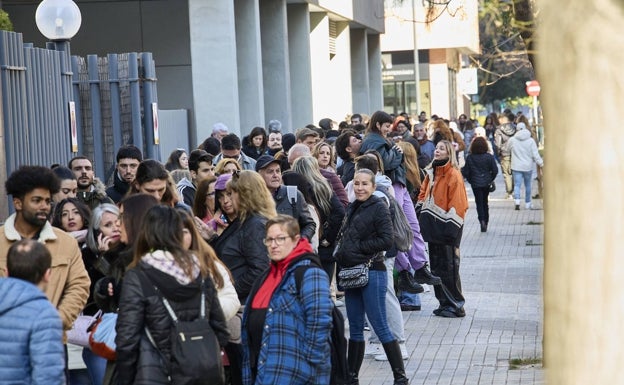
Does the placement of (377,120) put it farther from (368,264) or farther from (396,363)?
(396,363)

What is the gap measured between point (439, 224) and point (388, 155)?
117cm

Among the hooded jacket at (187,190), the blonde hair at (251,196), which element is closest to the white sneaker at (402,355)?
the hooded jacket at (187,190)

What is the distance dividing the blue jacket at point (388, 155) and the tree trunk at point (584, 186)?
10.2 metres

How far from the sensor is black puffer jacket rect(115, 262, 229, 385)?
20.9 feet

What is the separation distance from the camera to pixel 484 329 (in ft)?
43.0

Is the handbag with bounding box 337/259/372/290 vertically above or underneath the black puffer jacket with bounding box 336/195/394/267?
underneath

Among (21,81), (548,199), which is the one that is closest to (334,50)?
(21,81)

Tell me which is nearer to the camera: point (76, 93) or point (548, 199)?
point (548, 199)

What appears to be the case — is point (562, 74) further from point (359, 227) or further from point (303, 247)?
point (359, 227)

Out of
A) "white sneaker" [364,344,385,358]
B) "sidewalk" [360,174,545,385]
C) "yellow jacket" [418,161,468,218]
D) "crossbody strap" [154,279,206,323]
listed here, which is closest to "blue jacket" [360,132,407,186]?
"yellow jacket" [418,161,468,218]

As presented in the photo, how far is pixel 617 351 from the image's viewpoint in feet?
12.3

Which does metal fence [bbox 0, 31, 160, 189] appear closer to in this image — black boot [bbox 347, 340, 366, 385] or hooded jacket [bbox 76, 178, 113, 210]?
hooded jacket [bbox 76, 178, 113, 210]

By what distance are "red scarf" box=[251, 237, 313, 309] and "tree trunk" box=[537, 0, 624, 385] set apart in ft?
11.1

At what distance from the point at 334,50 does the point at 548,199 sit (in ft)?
116
